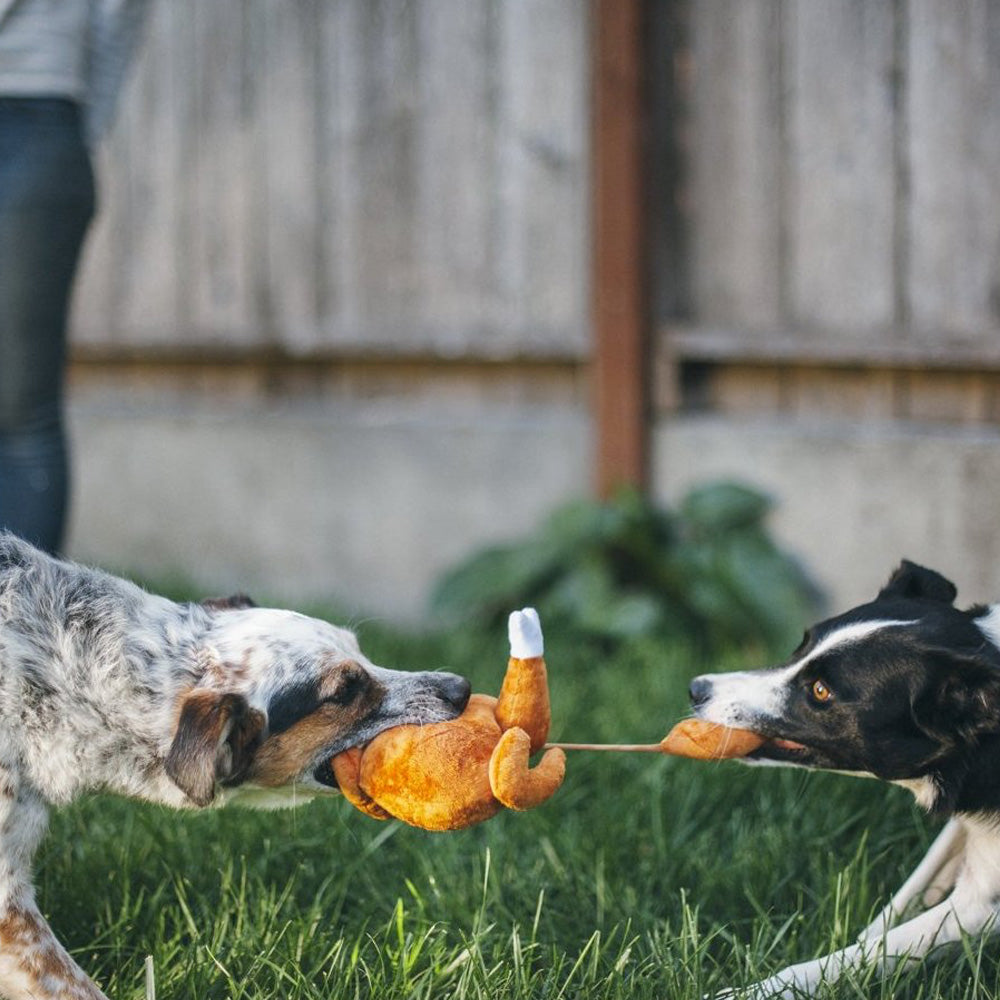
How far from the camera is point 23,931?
250cm

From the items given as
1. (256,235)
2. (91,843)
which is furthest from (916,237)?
(91,843)

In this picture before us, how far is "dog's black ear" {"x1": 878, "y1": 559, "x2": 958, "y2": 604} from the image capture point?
9.96 feet

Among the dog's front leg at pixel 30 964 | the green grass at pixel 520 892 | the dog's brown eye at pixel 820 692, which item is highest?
the dog's brown eye at pixel 820 692

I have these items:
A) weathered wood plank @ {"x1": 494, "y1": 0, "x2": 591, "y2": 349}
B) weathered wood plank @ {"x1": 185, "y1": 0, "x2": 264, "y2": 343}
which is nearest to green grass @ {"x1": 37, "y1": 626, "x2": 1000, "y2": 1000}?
weathered wood plank @ {"x1": 494, "y1": 0, "x2": 591, "y2": 349}

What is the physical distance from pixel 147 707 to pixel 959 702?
149 centimetres

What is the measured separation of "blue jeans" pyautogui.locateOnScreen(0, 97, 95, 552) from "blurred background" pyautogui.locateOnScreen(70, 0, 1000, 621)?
1822mm

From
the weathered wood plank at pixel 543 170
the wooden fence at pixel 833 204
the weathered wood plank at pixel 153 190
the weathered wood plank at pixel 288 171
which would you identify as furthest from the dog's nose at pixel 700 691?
the weathered wood plank at pixel 153 190

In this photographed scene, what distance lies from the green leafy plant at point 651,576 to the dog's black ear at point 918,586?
61.1 inches

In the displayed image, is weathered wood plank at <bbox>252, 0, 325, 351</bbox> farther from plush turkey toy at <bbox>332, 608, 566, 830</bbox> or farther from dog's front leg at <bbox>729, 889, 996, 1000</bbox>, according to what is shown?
dog's front leg at <bbox>729, 889, 996, 1000</bbox>

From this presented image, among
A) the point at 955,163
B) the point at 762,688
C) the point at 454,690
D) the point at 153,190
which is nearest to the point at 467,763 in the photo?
the point at 454,690

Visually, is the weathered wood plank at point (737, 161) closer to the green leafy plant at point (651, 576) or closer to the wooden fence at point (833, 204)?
the wooden fence at point (833, 204)

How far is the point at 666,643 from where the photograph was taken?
473cm

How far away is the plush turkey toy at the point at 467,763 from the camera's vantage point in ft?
8.41

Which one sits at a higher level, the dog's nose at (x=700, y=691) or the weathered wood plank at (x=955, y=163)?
the weathered wood plank at (x=955, y=163)
